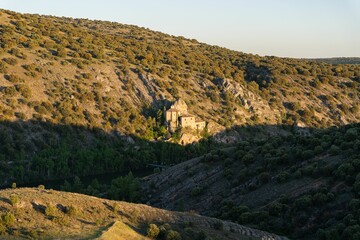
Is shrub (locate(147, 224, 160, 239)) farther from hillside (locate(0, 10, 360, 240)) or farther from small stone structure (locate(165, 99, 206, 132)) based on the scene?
small stone structure (locate(165, 99, 206, 132))

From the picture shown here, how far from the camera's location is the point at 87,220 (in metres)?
33.7

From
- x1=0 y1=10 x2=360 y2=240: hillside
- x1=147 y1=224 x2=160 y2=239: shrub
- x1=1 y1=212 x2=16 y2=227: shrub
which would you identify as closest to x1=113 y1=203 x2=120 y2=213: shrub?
x1=0 y1=10 x2=360 y2=240: hillside

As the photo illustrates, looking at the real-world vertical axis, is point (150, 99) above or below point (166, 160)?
above

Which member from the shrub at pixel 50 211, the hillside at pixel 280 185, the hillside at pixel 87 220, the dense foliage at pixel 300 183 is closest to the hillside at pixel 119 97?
the hillside at pixel 280 185

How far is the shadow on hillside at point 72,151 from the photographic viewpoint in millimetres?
86125

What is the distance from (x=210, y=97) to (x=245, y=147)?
62529 mm

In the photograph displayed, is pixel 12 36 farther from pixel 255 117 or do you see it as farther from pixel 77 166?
pixel 255 117

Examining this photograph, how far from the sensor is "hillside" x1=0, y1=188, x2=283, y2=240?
2989cm

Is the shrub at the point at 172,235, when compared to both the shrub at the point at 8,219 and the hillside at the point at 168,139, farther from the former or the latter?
the shrub at the point at 8,219

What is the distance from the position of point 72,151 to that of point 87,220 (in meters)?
63.7

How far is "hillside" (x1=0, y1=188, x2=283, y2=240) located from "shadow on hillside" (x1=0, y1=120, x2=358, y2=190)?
49667mm

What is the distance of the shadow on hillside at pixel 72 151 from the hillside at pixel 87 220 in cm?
4967

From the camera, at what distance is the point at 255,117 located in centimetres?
12838

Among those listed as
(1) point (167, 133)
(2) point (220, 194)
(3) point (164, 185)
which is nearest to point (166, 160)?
(1) point (167, 133)
